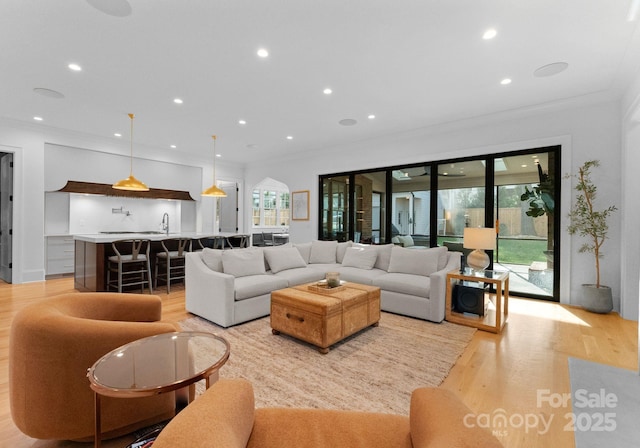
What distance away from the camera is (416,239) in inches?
236

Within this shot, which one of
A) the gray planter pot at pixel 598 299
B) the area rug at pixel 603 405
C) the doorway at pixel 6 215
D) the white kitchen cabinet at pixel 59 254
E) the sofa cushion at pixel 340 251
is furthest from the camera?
the white kitchen cabinet at pixel 59 254

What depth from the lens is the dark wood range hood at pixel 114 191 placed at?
6.15m

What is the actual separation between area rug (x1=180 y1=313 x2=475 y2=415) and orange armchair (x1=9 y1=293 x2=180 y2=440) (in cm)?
93

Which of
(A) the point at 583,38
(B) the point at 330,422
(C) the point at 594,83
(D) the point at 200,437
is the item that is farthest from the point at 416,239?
(D) the point at 200,437

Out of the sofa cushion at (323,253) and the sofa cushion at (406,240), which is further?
the sofa cushion at (406,240)

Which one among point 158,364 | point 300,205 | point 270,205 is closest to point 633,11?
point 158,364

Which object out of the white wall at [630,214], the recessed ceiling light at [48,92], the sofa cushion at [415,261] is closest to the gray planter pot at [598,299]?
the white wall at [630,214]

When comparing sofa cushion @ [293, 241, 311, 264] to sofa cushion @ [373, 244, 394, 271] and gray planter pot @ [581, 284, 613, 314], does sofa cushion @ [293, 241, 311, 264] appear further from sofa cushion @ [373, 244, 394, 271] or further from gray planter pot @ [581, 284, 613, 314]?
gray planter pot @ [581, 284, 613, 314]

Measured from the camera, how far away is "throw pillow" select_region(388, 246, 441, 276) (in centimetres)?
415

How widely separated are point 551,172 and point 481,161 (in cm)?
101

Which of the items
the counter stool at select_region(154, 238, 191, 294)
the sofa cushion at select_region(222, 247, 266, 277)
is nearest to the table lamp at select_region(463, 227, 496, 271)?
the sofa cushion at select_region(222, 247, 266, 277)

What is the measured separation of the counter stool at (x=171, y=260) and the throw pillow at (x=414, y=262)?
3701 mm

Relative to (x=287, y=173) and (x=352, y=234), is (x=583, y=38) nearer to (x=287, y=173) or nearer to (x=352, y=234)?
(x=352, y=234)

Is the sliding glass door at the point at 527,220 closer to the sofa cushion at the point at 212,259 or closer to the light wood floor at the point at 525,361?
the light wood floor at the point at 525,361
